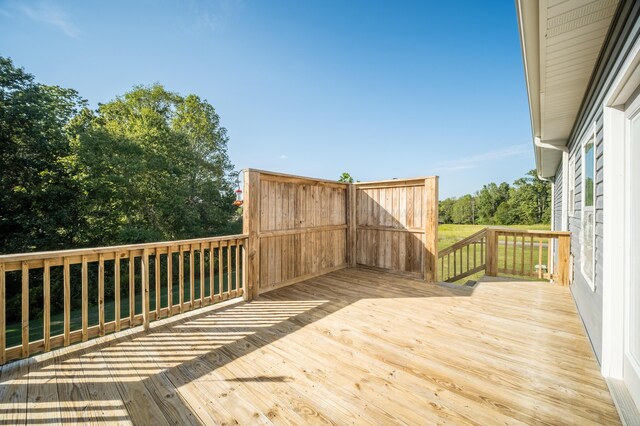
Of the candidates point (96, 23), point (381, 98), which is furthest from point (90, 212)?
point (381, 98)

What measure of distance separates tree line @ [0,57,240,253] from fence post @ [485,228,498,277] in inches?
498

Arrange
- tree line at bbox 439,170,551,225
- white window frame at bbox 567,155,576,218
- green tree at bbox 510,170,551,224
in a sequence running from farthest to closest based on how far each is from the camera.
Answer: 1. tree line at bbox 439,170,551,225
2. green tree at bbox 510,170,551,224
3. white window frame at bbox 567,155,576,218

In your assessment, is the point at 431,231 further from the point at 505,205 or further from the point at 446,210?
the point at 446,210

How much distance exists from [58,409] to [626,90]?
162 inches

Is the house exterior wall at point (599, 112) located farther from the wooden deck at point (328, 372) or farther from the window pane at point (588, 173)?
the wooden deck at point (328, 372)

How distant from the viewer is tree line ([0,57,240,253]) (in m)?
9.07

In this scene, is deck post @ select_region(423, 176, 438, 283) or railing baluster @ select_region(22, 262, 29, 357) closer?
railing baluster @ select_region(22, 262, 29, 357)

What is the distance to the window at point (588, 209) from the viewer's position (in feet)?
8.54

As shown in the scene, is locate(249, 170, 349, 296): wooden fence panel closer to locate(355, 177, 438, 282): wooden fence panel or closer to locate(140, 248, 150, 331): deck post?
locate(355, 177, 438, 282): wooden fence panel

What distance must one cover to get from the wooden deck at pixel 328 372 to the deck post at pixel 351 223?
236cm

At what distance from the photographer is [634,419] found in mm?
1441

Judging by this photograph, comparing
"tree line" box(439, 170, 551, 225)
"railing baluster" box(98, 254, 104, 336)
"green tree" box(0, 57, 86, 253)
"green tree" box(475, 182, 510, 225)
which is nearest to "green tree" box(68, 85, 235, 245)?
"green tree" box(0, 57, 86, 253)

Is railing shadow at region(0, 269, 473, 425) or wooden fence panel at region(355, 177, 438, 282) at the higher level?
wooden fence panel at region(355, 177, 438, 282)

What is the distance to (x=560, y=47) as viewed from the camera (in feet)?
6.70
